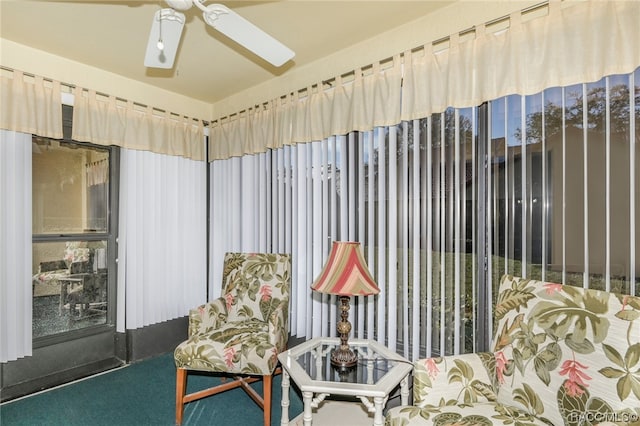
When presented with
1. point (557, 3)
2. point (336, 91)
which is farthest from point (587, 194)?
point (336, 91)

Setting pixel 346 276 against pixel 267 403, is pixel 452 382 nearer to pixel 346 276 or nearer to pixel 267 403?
pixel 346 276

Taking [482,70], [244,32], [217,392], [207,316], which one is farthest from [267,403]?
[482,70]

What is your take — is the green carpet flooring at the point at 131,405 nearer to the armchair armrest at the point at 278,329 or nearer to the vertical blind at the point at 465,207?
the armchair armrest at the point at 278,329

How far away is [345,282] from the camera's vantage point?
5.92 feet

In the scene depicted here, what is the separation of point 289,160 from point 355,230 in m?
0.91

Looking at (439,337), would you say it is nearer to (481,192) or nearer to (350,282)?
(350,282)

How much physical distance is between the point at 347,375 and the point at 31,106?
2829mm

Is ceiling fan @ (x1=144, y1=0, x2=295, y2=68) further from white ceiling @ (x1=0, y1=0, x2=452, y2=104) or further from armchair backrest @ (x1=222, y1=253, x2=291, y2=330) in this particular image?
armchair backrest @ (x1=222, y1=253, x2=291, y2=330)

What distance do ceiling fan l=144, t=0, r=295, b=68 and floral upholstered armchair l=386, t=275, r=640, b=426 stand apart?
1.68 metres

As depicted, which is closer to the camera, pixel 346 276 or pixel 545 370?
pixel 545 370

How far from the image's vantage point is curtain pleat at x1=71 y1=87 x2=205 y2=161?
9.04 ft

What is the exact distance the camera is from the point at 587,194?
1658 millimetres

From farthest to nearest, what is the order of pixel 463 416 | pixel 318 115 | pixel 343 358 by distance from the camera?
pixel 318 115 < pixel 343 358 < pixel 463 416

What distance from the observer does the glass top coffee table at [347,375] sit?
1.57 metres
